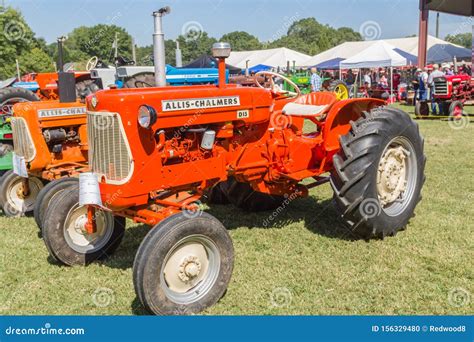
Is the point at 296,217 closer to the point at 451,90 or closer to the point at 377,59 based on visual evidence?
the point at 451,90

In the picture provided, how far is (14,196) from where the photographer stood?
5.81 m

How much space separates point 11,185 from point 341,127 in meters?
3.94

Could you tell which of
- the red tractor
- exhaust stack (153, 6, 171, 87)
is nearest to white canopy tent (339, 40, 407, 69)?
the red tractor

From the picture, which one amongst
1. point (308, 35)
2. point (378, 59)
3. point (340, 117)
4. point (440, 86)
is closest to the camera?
point (340, 117)

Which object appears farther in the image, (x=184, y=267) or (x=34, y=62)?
(x=34, y=62)

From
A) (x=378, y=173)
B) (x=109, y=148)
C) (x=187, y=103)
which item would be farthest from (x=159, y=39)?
(x=378, y=173)

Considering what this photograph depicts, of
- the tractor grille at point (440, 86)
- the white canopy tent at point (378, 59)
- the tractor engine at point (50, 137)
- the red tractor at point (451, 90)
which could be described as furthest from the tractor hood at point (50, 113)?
the white canopy tent at point (378, 59)

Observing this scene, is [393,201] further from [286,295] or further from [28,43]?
[28,43]

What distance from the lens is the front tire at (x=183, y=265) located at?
9.83ft

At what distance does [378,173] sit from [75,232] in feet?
9.10

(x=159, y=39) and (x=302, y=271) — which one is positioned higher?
(x=159, y=39)

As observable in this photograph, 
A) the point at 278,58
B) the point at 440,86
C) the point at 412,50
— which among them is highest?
the point at 412,50

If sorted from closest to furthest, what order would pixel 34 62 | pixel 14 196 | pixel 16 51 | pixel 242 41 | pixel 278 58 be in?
pixel 14 196, pixel 278 58, pixel 16 51, pixel 34 62, pixel 242 41

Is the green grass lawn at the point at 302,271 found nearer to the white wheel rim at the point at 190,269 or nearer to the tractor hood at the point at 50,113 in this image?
the white wheel rim at the point at 190,269
